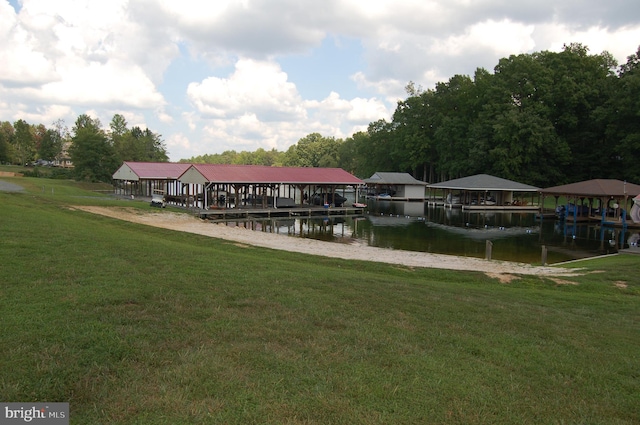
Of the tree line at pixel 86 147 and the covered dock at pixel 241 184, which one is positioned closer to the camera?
the covered dock at pixel 241 184

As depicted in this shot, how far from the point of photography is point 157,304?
6.14 meters

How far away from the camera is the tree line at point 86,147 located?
2394 inches

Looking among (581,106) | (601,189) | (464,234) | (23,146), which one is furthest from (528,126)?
(23,146)

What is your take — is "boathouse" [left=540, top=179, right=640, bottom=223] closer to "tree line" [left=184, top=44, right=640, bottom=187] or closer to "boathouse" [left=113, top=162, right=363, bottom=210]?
"tree line" [left=184, top=44, right=640, bottom=187]

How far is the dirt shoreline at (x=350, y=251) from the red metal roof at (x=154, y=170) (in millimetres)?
16233

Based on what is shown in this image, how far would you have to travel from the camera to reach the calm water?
75.0ft

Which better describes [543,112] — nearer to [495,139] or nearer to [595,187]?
[495,139]

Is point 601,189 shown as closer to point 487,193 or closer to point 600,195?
point 600,195

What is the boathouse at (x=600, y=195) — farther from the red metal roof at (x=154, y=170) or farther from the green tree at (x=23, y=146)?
the green tree at (x=23, y=146)

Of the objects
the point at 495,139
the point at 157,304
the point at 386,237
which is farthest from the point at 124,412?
the point at 495,139

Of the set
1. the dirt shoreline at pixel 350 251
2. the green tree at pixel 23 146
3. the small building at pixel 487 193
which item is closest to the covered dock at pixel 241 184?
the dirt shoreline at pixel 350 251

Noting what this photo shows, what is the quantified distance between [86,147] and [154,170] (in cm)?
2008

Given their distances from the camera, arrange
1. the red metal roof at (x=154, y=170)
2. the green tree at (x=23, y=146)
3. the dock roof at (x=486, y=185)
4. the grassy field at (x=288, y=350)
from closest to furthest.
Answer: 1. the grassy field at (x=288, y=350)
2. the red metal roof at (x=154, y=170)
3. the dock roof at (x=486, y=185)
4. the green tree at (x=23, y=146)

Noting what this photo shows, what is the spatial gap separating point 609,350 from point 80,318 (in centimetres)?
660
